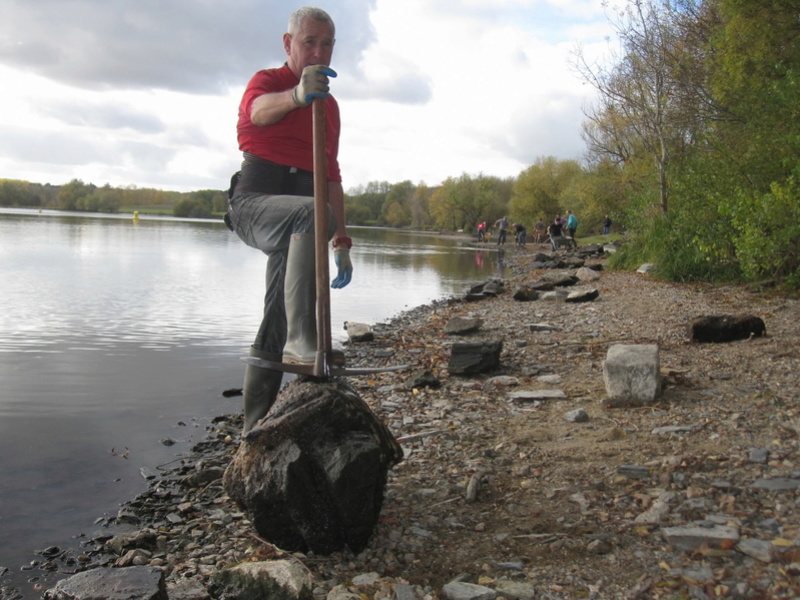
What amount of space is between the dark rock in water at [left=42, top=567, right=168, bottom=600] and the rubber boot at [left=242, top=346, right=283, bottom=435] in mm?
1774

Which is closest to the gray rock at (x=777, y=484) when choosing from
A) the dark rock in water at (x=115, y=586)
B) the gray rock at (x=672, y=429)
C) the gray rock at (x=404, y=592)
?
the gray rock at (x=672, y=429)

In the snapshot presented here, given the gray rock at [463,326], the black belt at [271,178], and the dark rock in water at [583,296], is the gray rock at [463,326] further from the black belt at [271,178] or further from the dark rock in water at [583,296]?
the black belt at [271,178]

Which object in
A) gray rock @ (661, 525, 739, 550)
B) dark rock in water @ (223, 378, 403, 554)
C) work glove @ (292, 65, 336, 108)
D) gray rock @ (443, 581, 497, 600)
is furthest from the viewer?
work glove @ (292, 65, 336, 108)

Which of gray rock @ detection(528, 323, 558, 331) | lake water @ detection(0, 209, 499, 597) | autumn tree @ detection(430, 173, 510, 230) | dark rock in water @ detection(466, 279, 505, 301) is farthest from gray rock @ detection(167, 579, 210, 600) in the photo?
autumn tree @ detection(430, 173, 510, 230)

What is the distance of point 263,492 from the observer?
3619mm

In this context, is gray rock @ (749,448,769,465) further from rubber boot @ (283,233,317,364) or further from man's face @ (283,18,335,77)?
man's face @ (283,18,335,77)

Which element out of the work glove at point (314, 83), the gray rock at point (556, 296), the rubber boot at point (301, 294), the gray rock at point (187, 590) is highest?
the work glove at point (314, 83)

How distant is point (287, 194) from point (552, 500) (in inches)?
105

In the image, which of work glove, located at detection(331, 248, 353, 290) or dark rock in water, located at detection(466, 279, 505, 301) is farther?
dark rock in water, located at detection(466, 279, 505, 301)

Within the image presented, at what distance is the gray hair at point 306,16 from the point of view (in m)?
4.31

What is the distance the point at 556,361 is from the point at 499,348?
2.51 ft

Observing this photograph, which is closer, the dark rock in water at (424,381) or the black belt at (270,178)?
the black belt at (270,178)

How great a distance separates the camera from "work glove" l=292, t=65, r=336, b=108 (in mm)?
3900

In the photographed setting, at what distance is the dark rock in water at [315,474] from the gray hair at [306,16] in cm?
237
